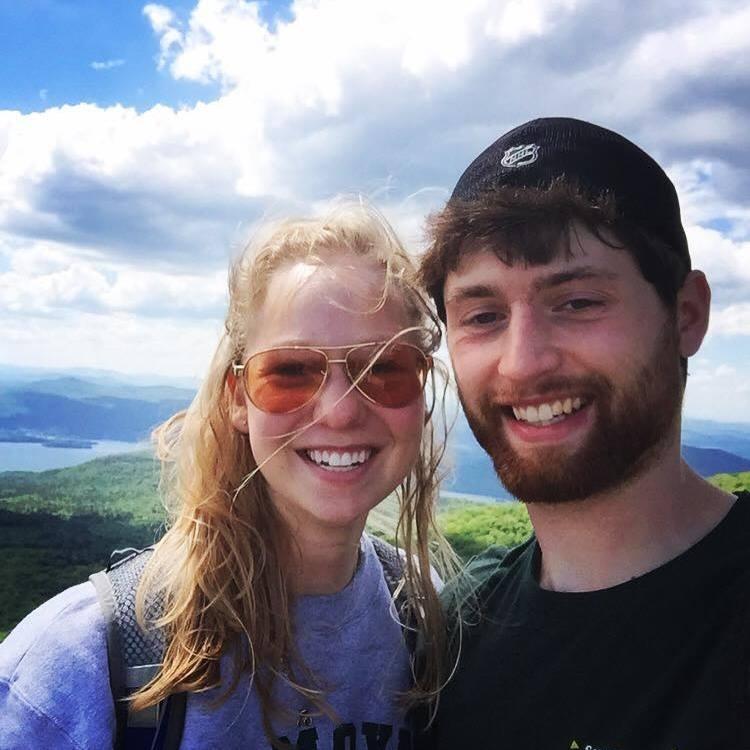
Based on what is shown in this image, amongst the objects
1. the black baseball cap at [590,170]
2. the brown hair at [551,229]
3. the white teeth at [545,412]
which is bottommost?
the white teeth at [545,412]

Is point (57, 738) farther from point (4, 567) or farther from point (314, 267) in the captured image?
point (4, 567)

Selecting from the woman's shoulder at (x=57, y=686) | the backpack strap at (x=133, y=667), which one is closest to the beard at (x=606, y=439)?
the backpack strap at (x=133, y=667)

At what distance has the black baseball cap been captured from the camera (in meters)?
2.01

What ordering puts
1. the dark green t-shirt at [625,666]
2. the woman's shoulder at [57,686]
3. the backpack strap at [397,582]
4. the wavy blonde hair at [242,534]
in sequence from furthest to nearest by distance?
the backpack strap at [397,582]
the wavy blonde hair at [242,534]
the woman's shoulder at [57,686]
the dark green t-shirt at [625,666]

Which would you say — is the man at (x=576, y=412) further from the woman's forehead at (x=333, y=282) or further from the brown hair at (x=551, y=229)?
the woman's forehead at (x=333, y=282)

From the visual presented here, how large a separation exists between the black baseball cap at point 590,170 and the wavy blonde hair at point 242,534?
43 centimetres

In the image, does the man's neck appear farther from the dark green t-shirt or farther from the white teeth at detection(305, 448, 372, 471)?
the white teeth at detection(305, 448, 372, 471)

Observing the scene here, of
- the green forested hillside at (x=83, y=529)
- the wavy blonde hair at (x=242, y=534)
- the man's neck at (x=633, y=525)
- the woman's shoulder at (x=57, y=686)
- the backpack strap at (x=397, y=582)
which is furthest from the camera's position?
the green forested hillside at (x=83, y=529)

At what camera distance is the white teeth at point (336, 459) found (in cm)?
215

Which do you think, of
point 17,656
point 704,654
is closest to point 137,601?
point 17,656

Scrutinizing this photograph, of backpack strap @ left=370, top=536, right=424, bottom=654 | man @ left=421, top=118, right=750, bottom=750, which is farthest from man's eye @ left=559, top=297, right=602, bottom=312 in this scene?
backpack strap @ left=370, top=536, right=424, bottom=654

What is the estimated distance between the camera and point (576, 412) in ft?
6.56

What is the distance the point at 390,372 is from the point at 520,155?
701 millimetres

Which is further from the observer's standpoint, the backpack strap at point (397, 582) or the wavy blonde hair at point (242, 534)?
the backpack strap at point (397, 582)
